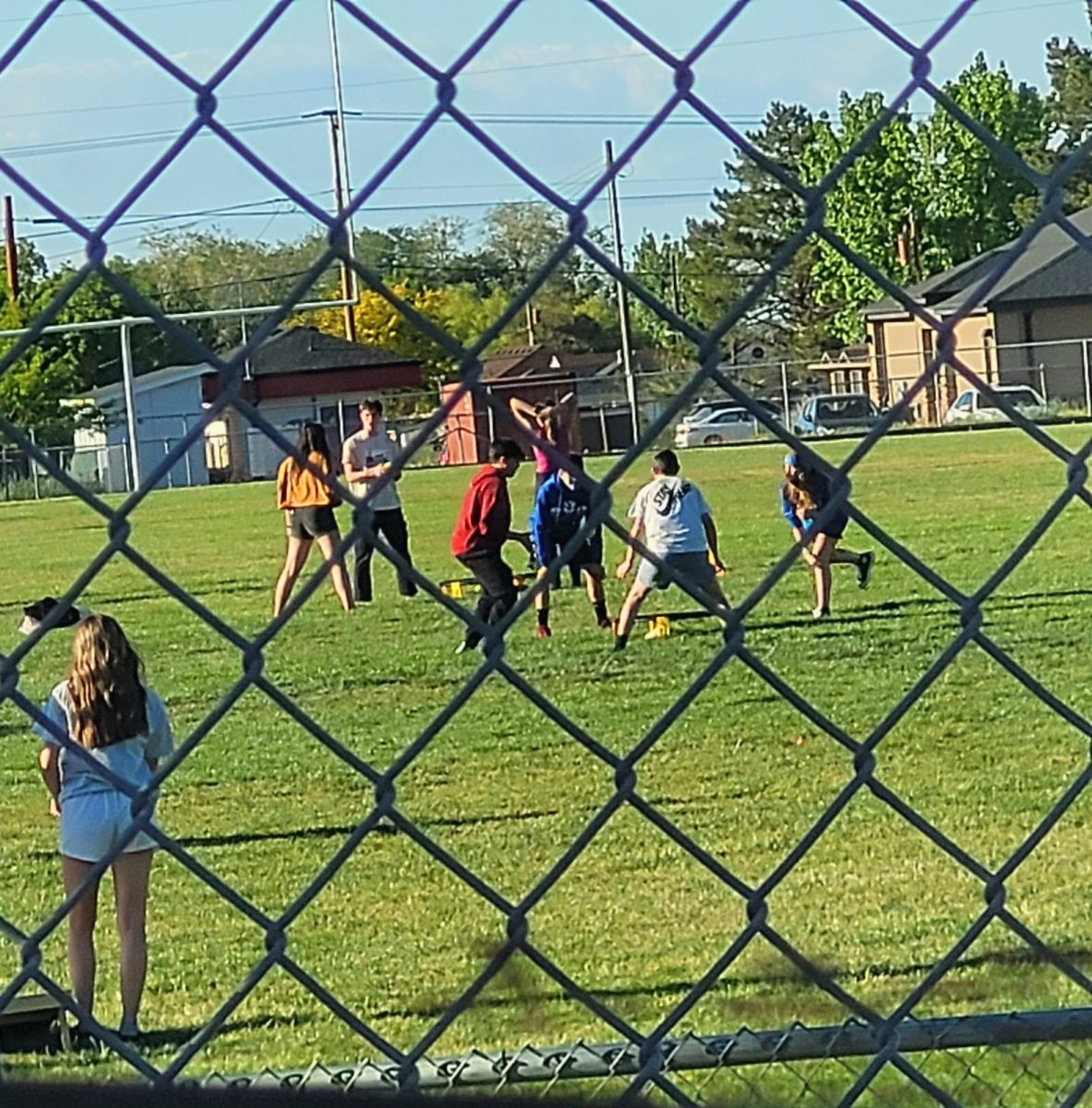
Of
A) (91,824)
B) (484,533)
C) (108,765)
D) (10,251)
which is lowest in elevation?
(91,824)

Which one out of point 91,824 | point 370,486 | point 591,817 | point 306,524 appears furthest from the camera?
point 306,524

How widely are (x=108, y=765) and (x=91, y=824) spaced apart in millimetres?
169

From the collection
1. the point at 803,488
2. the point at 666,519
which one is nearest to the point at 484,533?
the point at 666,519

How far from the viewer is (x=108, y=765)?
381 centimetres

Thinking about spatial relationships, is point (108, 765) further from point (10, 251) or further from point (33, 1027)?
point (10, 251)

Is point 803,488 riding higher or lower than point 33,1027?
higher

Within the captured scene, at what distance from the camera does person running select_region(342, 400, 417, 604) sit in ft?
6.72

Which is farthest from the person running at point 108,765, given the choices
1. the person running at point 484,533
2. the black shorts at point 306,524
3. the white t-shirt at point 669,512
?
the black shorts at point 306,524

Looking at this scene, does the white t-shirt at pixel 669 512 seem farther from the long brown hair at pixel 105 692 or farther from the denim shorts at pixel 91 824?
the denim shorts at pixel 91 824

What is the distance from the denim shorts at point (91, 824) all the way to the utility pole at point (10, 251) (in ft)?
4.87

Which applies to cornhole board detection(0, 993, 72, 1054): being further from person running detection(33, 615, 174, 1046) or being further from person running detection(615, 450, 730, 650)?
person running detection(615, 450, 730, 650)

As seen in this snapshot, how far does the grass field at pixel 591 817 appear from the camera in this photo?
5414 millimetres

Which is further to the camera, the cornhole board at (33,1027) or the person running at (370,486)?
the cornhole board at (33,1027)

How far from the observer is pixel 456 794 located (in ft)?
27.7
